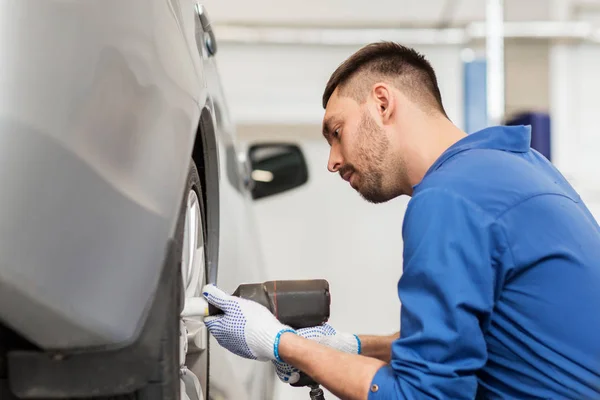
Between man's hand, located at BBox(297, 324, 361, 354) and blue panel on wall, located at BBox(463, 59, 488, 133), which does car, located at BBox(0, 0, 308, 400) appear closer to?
man's hand, located at BBox(297, 324, 361, 354)

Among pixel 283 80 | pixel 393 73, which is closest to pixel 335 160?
pixel 393 73

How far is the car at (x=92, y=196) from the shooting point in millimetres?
661

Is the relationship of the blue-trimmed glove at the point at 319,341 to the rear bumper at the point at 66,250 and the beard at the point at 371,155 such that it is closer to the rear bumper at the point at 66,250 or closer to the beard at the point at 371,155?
the beard at the point at 371,155

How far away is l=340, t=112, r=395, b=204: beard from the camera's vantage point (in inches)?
58.6

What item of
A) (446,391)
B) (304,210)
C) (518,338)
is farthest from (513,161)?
(304,210)

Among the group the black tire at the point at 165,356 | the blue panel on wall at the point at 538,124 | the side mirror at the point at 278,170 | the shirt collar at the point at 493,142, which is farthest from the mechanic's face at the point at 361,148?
the blue panel on wall at the point at 538,124

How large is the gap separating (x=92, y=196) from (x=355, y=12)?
4555mm

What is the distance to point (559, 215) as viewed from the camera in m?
1.23

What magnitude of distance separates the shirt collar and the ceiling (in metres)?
3.80

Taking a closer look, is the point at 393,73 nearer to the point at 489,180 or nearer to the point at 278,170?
the point at 489,180

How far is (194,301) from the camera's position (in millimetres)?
1304

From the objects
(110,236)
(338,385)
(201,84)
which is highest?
(201,84)

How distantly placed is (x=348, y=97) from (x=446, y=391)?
676mm

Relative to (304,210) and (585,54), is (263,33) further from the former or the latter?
(585,54)
